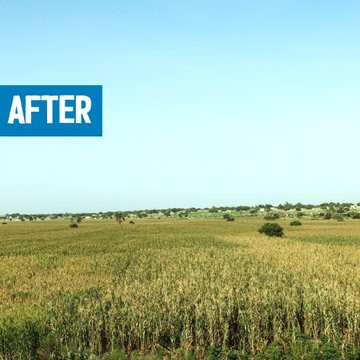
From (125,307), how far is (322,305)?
636 cm

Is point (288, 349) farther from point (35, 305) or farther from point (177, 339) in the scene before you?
point (35, 305)

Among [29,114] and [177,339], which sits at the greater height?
[29,114]

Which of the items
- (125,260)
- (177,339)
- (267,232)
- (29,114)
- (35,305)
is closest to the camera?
(177,339)

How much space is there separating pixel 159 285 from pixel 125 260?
14.6 m

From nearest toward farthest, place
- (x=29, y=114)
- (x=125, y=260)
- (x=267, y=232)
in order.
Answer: (x=29, y=114), (x=125, y=260), (x=267, y=232)

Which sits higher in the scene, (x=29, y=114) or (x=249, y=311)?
(x=29, y=114)

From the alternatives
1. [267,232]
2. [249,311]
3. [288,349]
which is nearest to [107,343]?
[249,311]

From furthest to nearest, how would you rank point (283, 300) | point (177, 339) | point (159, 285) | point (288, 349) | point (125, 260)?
point (125, 260)
point (159, 285)
point (283, 300)
point (177, 339)
point (288, 349)

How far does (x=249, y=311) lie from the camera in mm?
13867

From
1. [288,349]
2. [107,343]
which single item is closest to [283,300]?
[288,349]

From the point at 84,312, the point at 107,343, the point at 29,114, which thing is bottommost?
the point at 107,343

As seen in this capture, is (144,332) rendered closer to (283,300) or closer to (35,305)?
(283,300)

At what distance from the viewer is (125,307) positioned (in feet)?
47.6

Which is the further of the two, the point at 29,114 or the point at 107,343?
the point at 29,114
